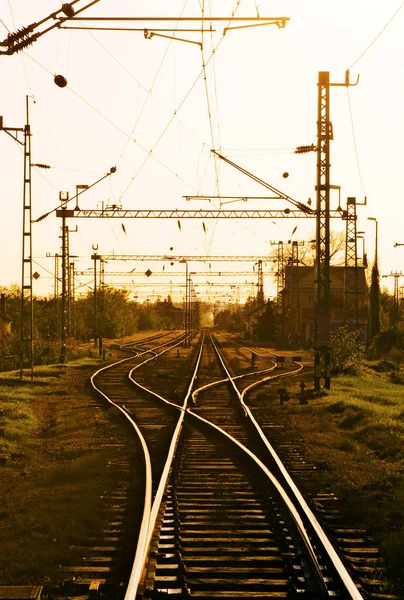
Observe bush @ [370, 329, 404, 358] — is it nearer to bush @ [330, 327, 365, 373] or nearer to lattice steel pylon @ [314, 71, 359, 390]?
bush @ [330, 327, 365, 373]

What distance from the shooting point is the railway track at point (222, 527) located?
7.57 metres

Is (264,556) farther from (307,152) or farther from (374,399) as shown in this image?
(307,152)

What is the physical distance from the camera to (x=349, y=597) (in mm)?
7129

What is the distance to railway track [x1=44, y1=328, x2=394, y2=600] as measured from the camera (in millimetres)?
7574

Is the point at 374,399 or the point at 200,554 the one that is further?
the point at 374,399

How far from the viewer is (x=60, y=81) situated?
1480 centimetres

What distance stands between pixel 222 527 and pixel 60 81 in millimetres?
8727

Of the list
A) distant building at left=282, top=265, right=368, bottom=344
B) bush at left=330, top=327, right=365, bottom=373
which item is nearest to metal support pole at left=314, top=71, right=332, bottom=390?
bush at left=330, top=327, right=365, bottom=373

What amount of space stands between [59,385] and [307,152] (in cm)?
1279

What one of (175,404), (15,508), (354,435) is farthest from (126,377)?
(15,508)

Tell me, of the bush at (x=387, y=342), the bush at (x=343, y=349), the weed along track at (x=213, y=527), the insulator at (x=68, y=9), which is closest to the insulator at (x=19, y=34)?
the insulator at (x=68, y=9)

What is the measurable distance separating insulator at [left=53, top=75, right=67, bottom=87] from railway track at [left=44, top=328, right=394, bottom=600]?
6.70 metres

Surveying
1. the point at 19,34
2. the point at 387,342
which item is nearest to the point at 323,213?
the point at 19,34

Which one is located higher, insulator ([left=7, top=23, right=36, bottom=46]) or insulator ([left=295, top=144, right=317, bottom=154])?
insulator ([left=295, top=144, right=317, bottom=154])
